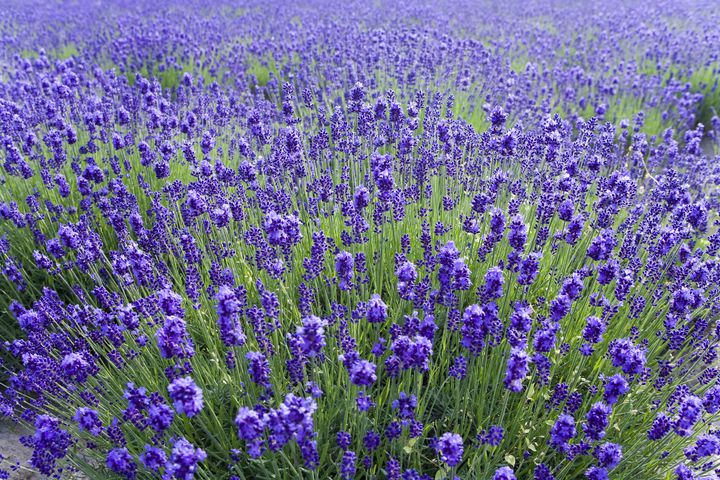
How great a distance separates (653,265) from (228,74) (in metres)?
6.80

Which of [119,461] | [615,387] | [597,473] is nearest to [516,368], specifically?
[615,387]

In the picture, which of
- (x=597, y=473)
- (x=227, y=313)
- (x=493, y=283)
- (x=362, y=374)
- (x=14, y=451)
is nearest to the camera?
(x=362, y=374)

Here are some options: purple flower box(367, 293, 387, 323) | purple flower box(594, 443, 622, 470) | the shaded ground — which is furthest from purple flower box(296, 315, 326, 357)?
the shaded ground

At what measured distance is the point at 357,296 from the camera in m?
2.76

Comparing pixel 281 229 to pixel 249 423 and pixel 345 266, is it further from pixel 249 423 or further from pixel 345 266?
pixel 249 423

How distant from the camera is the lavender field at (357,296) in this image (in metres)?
2.01

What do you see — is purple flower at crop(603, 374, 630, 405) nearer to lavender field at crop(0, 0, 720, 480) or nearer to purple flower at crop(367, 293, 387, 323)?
lavender field at crop(0, 0, 720, 480)

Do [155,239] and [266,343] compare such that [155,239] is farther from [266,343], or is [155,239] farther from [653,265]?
[653,265]

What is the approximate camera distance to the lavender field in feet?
6.59

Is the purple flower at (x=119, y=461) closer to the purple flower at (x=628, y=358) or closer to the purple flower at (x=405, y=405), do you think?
the purple flower at (x=405, y=405)

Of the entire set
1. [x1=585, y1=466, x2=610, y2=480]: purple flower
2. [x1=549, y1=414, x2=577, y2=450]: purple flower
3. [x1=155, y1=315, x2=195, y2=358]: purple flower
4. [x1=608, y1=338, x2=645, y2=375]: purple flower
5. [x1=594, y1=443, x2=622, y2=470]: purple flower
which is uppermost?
[x1=155, y1=315, x2=195, y2=358]: purple flower

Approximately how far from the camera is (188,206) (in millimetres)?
2730

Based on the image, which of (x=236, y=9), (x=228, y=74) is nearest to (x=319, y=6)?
(x=236, y=9)

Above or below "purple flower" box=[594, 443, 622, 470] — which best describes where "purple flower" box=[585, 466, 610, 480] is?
below
